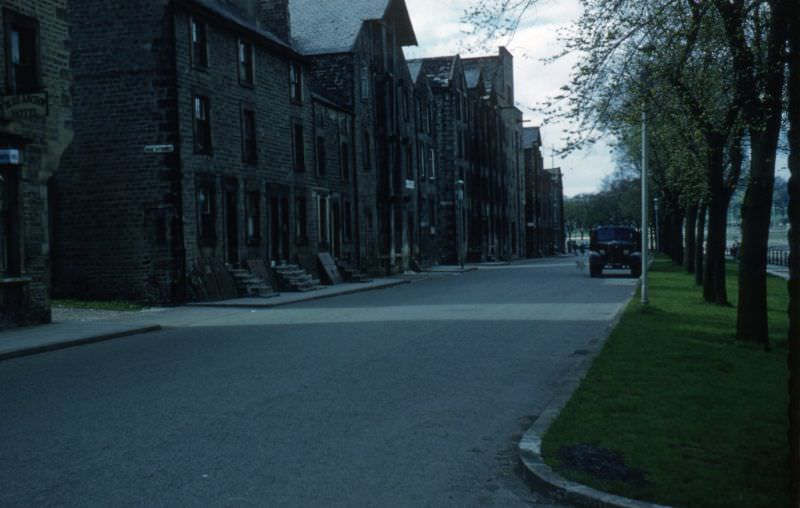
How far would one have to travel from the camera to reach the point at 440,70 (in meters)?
64.1

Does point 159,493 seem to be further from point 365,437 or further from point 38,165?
point 38,165

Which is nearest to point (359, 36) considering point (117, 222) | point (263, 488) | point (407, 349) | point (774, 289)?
point (117, 222)

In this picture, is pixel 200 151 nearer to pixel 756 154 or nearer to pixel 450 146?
pixel 756 154

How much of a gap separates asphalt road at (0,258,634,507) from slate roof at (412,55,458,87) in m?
47.8

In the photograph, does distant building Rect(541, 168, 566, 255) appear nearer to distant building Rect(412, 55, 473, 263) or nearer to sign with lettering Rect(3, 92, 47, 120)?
distant building Rect(412, 55, 473, 263)

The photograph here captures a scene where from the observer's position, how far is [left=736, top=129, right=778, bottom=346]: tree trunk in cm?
1395

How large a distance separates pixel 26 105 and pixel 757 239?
13.7 m

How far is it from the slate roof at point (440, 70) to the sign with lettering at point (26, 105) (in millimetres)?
46738

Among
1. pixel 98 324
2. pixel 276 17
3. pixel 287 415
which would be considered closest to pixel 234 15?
pixel 276 17

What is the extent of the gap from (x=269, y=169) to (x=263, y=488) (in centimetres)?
2752

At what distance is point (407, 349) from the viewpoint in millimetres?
13375

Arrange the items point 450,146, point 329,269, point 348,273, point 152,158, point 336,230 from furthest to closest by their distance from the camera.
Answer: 1. point 450,146
2. point 336,230
3. point 348,273
4. point 329,269
5. point 152,158

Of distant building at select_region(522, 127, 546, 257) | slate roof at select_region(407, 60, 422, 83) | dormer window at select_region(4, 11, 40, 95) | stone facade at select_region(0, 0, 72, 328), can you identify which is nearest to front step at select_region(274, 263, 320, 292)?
stone facade at select_region(0, 0, 72, 328)

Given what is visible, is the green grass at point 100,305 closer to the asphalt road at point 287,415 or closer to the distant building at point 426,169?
the asphalt road at point 287,415
